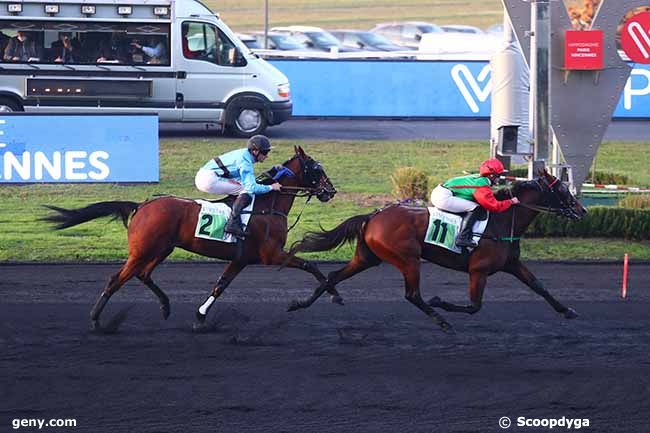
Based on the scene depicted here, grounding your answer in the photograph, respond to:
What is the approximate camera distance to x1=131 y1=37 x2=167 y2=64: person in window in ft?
79.9

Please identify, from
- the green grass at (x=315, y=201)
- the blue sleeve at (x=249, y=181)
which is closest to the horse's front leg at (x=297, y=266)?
the blue sleeve at (x=249, y=181)

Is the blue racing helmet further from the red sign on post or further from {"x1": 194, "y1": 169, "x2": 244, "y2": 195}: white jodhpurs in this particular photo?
the red sign on post

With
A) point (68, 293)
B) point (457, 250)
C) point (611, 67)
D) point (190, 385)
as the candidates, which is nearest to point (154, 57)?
point (611, 67)

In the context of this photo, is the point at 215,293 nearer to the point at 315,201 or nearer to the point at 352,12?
the point at 315,201

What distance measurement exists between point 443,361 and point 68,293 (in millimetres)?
4704

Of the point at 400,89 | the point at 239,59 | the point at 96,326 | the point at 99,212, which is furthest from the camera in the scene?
the point at 400,89

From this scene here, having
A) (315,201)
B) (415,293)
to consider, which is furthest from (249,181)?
(315,201)

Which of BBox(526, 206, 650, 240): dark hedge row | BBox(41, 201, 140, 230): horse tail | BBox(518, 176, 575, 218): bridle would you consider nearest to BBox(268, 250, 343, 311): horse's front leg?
BBox(41, 201, 140, 230): horse tail

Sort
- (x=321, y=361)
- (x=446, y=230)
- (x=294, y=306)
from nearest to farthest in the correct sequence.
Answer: (x=321, y=361)
(x=446, y=230)
(x=294, y=306)

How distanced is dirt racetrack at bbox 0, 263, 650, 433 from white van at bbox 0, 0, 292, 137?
1159 cm

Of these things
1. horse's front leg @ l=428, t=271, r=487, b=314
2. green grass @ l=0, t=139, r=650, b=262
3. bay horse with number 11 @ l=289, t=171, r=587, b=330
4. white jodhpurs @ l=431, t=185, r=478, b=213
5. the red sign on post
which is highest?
the red sign on post

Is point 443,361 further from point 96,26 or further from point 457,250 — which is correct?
point 96,26

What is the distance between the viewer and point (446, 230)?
10570 millimetres

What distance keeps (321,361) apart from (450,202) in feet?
7.19
